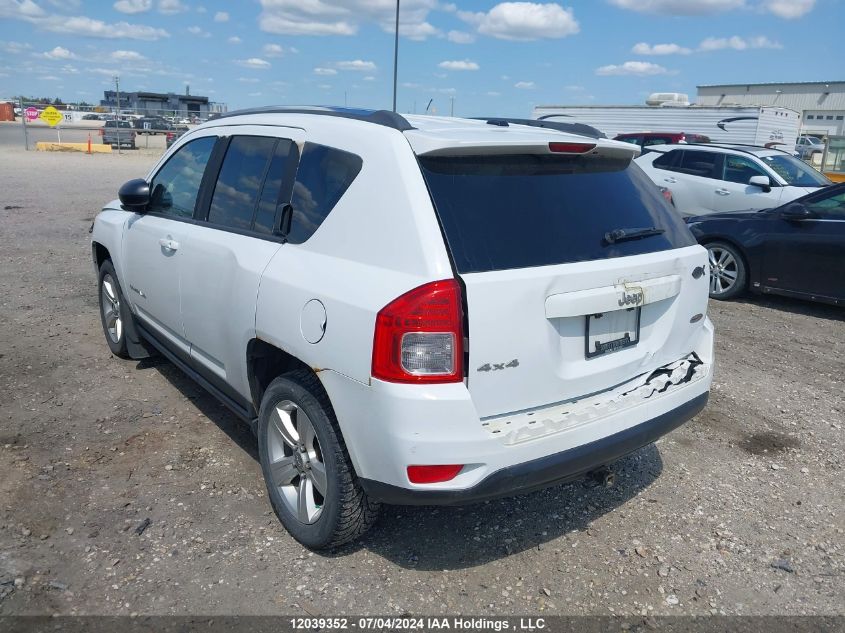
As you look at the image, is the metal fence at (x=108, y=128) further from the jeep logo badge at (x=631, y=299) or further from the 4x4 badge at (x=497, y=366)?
the 4x4 badge at (x=497, y=366)

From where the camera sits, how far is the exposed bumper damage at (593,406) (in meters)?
2.55

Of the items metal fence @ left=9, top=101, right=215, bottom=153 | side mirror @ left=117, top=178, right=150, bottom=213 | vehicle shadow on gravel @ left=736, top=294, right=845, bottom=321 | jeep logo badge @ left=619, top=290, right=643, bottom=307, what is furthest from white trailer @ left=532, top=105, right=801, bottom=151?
jeep logo badge @ left=619, top=290, right=643, bottom=307

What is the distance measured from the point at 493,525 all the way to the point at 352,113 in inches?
80.8

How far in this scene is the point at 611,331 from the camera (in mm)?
2844

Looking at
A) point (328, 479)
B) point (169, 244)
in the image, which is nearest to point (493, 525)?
point (328, 479)

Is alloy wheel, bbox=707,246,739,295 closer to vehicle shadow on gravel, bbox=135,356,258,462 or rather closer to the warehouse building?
vehicle shadow on gravel, bbox=135,356,258,462

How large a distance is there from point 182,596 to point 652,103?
28557 mm

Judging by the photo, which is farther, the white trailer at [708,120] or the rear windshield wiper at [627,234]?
the white trailer at [708,120]

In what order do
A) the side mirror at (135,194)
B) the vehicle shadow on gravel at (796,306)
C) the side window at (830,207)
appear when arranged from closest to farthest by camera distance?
the side mirror at (135,194) → the side window at (830,207) → the vehicle shadow on gravel at (796,306)

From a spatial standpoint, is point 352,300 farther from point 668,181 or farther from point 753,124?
point 753,124

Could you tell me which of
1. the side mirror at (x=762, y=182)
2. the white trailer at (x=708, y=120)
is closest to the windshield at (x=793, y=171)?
the side mirror at (x=762, y=182)

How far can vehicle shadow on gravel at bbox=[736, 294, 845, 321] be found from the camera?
24.5 feet

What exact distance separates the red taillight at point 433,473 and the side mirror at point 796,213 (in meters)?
6.26

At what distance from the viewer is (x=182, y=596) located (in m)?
2.73
